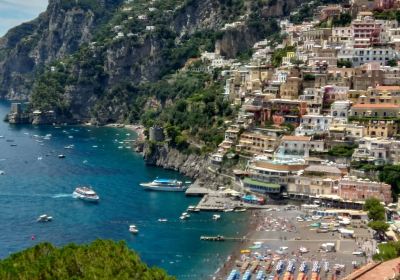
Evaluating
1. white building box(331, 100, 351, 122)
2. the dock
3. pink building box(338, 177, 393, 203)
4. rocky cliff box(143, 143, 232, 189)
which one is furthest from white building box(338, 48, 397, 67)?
pink building box(338, 177, 393, 203)

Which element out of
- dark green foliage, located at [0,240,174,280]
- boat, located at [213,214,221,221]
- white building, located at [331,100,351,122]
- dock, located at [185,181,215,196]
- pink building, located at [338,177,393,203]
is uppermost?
white building, located at [331,100,351,122]

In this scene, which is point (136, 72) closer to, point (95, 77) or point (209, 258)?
point (95, 77)

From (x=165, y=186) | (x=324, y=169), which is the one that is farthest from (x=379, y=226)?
(x=165, y=186)

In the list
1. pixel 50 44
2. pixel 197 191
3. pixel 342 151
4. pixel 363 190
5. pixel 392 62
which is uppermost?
pixel 50 44

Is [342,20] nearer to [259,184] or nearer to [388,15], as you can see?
[388,15]

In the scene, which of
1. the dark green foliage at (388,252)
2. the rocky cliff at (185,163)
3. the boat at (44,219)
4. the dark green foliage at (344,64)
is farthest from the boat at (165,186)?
the dark green foliage at (388,252)

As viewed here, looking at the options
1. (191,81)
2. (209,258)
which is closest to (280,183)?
(209,258)

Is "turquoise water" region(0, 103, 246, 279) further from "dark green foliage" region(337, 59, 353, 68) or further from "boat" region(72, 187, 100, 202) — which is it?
"dark green foliage" region(337, 59, 353, 68)
